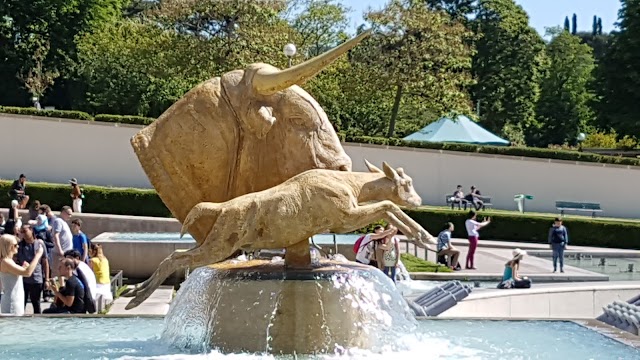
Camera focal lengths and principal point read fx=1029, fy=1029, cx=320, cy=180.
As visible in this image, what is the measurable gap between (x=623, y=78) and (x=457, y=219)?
21885mm

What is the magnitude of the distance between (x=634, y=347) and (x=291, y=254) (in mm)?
3021

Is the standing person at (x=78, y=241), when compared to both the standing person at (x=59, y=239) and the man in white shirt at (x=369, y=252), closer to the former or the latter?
the standing person at (x=59, y=239)

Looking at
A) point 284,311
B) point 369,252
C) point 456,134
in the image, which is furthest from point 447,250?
point 456,134

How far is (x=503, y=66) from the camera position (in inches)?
2207

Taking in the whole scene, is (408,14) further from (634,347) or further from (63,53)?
(634,347)

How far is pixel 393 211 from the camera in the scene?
8164 millimetres

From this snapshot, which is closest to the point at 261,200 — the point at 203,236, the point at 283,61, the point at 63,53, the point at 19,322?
the point at 203,236

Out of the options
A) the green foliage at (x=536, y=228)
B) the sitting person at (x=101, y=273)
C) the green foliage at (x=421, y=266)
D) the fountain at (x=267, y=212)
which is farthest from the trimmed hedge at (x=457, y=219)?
the fountain at (x=267, y=212)

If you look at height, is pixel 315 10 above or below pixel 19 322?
above

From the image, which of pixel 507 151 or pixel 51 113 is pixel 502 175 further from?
pixel 51 113

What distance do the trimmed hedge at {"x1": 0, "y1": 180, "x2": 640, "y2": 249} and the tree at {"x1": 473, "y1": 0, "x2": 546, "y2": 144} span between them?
2607 cm

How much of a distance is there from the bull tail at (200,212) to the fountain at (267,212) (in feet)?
0.04

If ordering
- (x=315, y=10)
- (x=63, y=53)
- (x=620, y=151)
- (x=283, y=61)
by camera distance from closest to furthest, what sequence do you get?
1. (x=283, y=61)
2. (x=315, y=10)
3. (x=63, y=53)
4. (x=620, y=151)

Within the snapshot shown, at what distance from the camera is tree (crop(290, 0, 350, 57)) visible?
141 ft
